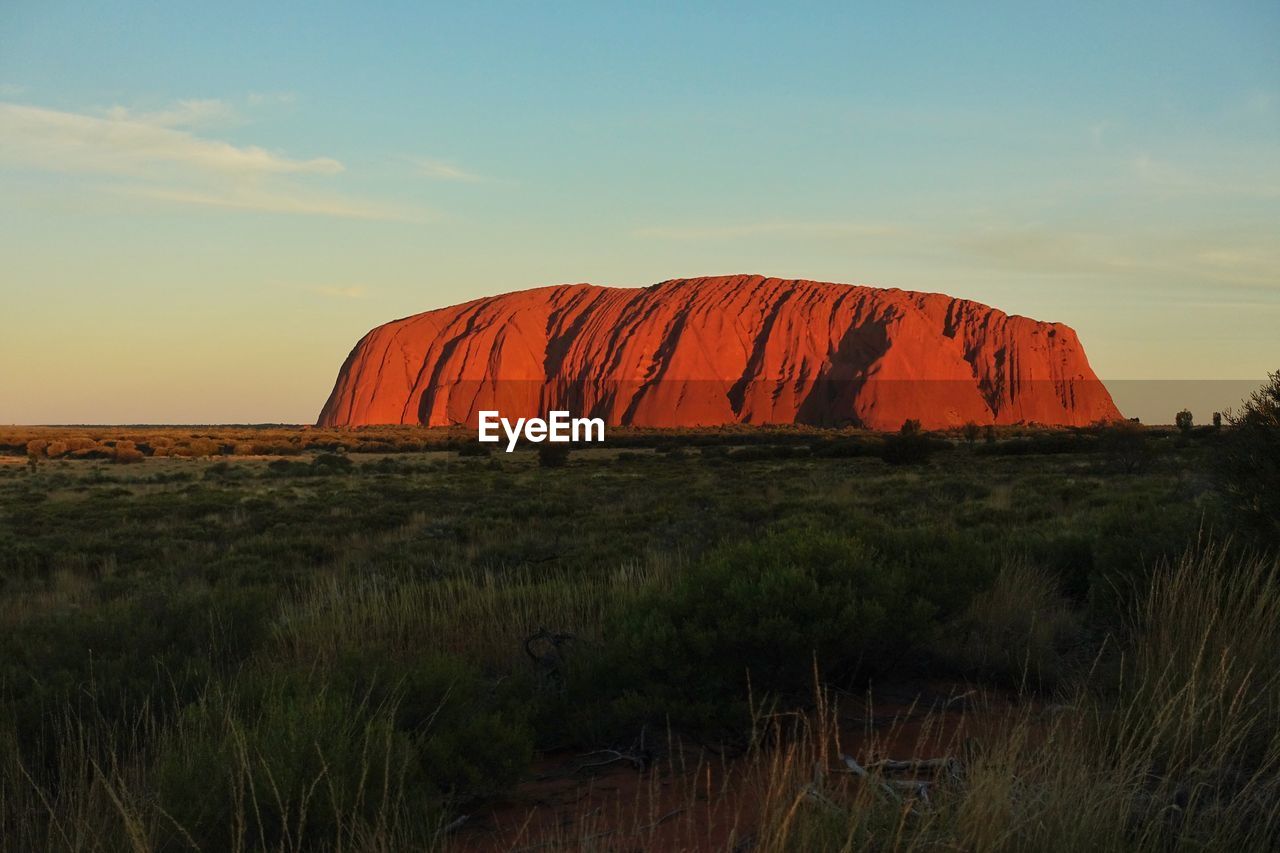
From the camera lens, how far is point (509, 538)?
51.3 ft

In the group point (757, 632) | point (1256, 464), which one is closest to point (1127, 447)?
point (1256, 464)

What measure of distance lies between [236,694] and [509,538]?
11.0 m

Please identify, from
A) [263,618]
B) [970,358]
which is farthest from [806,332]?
[263,618]

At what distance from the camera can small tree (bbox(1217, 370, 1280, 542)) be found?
6.46 meters

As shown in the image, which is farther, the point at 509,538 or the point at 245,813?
the point at 509,538

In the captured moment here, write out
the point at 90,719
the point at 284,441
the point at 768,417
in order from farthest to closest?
the point at 768,417 → the point at 284,441 → the point at 90,719

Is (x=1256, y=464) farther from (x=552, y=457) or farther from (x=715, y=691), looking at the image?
(x=552, y=457)

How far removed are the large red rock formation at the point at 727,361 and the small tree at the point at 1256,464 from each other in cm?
9706

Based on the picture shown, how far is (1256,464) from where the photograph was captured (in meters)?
6.59

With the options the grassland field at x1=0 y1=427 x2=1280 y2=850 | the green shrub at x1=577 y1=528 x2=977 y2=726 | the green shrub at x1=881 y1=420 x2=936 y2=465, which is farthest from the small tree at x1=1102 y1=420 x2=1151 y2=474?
the green shrub at x1=577 y1=528 x2=977 y2=726

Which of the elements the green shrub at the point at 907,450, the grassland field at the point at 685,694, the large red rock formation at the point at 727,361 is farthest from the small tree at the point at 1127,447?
the large red rock formation at the point at 727,361

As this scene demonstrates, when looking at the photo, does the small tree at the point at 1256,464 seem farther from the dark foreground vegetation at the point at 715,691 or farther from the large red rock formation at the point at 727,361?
the large red rock formation at the point at 727,361

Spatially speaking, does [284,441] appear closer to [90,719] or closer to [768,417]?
[768,417]

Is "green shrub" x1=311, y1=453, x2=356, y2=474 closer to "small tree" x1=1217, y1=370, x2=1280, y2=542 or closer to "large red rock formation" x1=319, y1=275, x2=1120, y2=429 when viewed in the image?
"small tree" x1=1217, y1=370, x2=1280, y2=542
